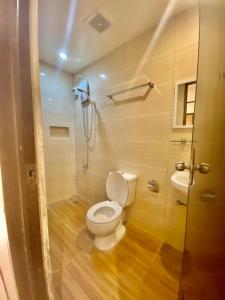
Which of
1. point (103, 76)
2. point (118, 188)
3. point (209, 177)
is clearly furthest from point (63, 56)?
point (209, 177)

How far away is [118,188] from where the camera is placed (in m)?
1.85

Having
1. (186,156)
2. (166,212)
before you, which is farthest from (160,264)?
(186,156)

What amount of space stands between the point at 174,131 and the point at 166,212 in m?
0.91

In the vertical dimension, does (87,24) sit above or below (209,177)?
above

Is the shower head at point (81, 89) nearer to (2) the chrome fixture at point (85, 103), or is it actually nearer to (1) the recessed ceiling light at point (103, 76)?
(2) the chrome fixture at point (85, 103)

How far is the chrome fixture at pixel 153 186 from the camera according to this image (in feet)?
5.26

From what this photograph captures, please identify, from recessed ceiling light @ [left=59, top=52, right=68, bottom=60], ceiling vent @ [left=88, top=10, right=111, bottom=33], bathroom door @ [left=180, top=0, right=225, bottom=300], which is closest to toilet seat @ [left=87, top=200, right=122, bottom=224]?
bathroom door @ [left=180, top=0, right=225, bottom=300]

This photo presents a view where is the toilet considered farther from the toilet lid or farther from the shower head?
the shower head

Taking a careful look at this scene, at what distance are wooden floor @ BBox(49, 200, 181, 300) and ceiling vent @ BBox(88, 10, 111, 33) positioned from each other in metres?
2.43

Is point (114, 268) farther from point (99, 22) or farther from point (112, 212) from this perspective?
point (99, 22)

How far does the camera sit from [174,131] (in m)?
1.44

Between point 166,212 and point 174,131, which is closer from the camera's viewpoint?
point 174,131

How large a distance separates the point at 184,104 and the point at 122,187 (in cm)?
119

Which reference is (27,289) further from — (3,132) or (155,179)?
(155,179)
